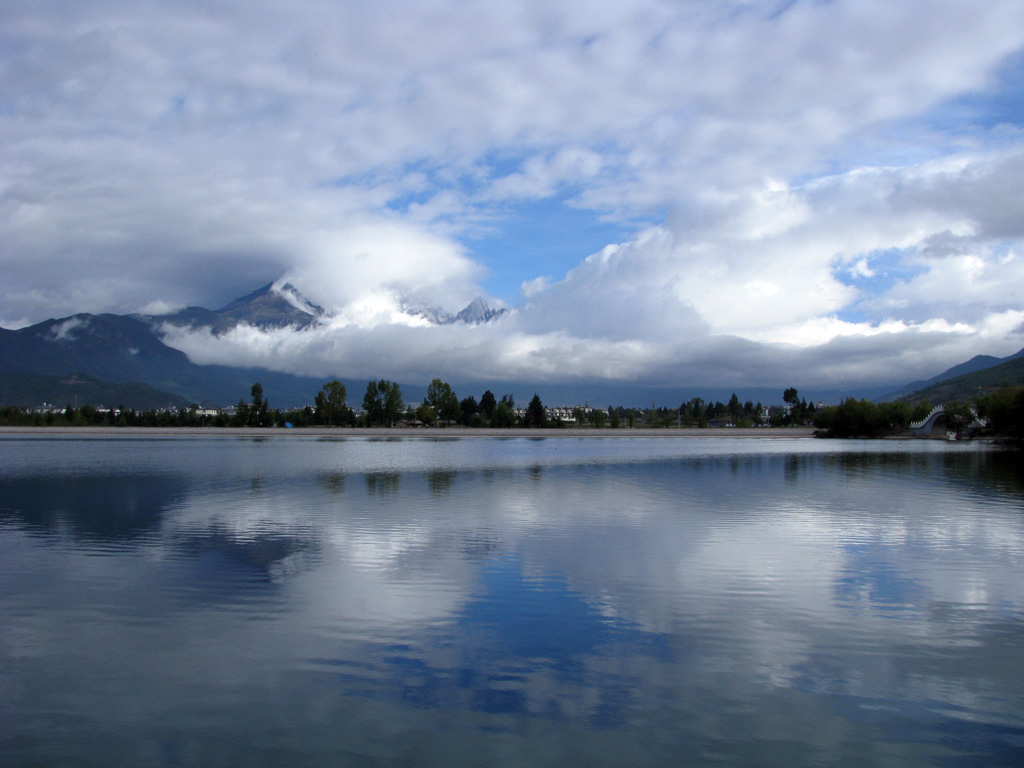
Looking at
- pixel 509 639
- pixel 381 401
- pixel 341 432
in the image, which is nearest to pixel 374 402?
pixel 381 401

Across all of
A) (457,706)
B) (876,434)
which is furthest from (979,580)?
(876,434)

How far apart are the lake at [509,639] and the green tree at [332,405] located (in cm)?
12357

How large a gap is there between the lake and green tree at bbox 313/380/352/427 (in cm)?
12357

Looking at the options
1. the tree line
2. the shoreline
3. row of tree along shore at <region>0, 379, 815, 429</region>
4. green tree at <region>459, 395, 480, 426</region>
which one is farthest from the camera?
green tree at <region>459, 395, 480, 426</region>

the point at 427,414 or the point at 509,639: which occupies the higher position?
the point at 427,414

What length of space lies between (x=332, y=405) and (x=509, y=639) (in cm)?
13992

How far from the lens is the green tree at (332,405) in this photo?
14412 centimetres

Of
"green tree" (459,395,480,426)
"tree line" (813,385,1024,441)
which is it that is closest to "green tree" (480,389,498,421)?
"green tree" (459,395,480,426)

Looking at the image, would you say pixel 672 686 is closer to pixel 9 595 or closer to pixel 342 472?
pixel 9 595

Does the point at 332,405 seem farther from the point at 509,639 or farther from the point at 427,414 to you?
the point at 509,639

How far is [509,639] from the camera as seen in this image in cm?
1023

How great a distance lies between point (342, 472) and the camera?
128 ft

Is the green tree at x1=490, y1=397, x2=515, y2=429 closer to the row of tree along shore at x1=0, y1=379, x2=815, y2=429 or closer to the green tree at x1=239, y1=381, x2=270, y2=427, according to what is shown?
the row of tree along shore at x1=0, y1=379, x2=815, y2=429

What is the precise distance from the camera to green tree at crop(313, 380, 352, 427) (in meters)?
144
